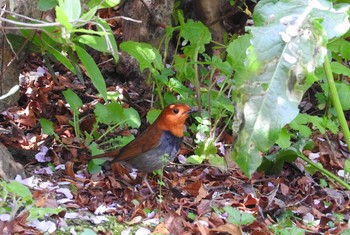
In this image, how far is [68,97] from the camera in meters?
4.98

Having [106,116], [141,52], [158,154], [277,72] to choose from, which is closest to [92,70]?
[141,52]

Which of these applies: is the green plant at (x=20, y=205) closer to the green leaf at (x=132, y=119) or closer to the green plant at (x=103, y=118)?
the green plant at (x=103, y=118)

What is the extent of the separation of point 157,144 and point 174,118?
0.19 meters

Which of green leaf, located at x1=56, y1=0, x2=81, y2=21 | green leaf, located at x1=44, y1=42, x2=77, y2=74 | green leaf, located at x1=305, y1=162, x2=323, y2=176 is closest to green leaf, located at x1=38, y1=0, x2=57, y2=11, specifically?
green leaf, located at x1=44, y1=42, x2=77, y2=74

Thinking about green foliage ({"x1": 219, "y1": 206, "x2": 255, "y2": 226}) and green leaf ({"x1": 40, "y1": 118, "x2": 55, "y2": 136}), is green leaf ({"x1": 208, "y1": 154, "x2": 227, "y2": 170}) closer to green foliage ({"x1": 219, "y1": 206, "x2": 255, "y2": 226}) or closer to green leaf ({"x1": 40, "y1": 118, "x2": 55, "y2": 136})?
green leaf ({"x1": 40, "y1": 118, "x2": 55, "y2": 136})

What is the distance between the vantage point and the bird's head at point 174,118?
498cm

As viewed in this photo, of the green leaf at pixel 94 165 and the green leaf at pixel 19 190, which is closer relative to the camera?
the green leaf at pixel 19 190

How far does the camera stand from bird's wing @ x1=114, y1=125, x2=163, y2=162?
4875mm

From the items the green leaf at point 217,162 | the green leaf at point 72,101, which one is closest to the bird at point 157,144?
the green leaf at point 217,162

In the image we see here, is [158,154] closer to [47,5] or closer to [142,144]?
[142,144]

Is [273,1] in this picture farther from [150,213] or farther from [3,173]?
[3,173]

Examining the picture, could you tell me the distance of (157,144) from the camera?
5.00 metres

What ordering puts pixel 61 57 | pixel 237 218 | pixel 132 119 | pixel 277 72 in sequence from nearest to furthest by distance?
pixel 277 72 → pixel 237 218 → pixel 61 57 → pixel 132 119

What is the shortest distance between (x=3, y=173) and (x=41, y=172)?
538 millimetres
